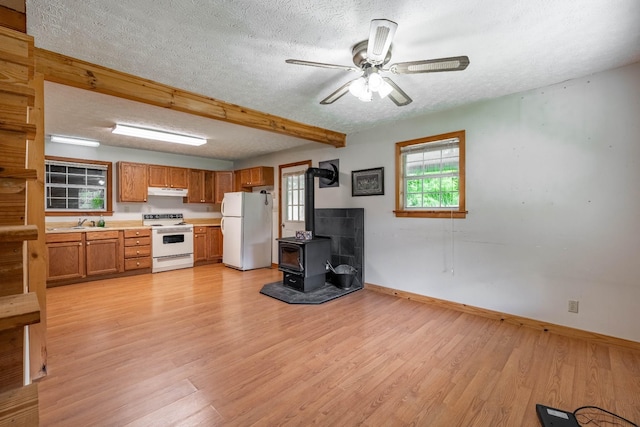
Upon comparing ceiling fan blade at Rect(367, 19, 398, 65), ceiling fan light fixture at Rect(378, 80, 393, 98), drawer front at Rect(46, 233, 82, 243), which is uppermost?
ceiling fan blade at Rect(367, 19, 398, 65)

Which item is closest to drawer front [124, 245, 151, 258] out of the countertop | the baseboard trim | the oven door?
the oven door

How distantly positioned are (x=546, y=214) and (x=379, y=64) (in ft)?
7.79

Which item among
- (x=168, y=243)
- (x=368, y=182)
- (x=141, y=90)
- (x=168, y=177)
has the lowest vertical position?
(x=168, y=243)

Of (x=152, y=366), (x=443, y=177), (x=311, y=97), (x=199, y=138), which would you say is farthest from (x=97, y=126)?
(x=443, y=177)

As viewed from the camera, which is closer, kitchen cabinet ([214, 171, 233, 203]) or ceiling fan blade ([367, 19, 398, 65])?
ceiling fan blade ([367, 19, 398, 65])

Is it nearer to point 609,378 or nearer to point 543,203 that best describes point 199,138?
point 543,203

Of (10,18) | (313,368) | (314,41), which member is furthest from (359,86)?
(313,368)

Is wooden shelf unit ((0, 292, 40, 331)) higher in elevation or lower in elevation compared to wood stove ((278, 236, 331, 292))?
higher

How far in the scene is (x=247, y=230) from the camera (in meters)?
5.90

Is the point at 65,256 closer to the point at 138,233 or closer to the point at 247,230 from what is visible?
the point at 138,233

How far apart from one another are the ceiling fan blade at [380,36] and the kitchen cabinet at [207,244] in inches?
211

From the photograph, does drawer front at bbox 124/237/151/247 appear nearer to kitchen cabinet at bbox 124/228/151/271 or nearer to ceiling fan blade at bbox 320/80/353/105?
kitchen cabinet at bbox 124/228/151/271

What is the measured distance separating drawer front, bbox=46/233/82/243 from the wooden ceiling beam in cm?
328

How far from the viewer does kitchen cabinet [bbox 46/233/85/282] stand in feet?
15.0
